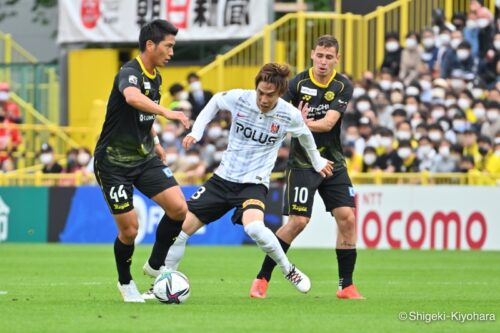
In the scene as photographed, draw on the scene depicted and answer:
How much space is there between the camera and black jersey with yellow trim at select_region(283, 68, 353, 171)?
13.4 meters

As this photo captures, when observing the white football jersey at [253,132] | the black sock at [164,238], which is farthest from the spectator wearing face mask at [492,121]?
the black sock at [164,238]

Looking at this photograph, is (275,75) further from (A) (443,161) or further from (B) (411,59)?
(B) (411,59)

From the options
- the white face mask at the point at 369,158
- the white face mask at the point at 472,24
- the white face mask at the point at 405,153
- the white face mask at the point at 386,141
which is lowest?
the white face mask at the point at 369,158

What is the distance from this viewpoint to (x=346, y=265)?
13.5 meters

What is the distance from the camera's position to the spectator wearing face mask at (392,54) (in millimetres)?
28281

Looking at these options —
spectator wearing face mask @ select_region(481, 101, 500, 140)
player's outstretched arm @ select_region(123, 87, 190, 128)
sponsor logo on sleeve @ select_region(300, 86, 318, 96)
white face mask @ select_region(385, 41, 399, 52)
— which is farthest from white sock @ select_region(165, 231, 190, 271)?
white face mask @ select_region(385, 41, 399, 52)

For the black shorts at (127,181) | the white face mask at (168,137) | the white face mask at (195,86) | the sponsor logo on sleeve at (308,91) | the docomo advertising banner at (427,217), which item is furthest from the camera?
the white face mask at (195,86)

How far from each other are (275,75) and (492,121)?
13450 millimetres

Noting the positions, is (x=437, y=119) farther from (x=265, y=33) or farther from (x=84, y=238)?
(x=84, y=238)

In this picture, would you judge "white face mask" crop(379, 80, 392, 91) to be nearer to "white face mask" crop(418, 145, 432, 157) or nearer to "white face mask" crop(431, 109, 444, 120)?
"white face mask" crop(431, 109, 444, 120)

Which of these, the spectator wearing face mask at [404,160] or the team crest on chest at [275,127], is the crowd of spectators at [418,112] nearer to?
the spectator wearing face mask at [404,160]

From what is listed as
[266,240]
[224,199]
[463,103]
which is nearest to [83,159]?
[463,103]

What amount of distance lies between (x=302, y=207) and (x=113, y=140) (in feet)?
6.75

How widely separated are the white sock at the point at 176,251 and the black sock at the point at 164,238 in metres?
0.17
